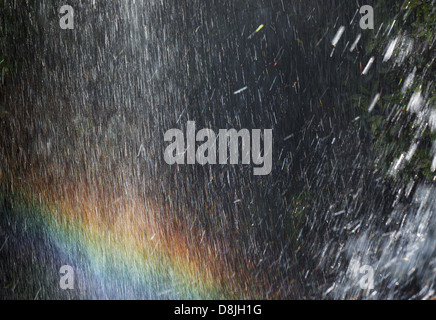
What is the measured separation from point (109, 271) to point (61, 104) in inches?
72.4

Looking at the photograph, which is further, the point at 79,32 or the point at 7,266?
the point at 79,32

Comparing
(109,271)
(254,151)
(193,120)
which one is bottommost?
(109,271)

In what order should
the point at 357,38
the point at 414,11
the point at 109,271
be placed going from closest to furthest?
the point at 414,11
the point at 357,38
the point at 109,271

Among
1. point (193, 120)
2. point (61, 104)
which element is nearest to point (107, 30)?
point (61, 104)

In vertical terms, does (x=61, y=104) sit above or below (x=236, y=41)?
below

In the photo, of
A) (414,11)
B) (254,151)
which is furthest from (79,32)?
(414,11)

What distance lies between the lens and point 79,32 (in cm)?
441

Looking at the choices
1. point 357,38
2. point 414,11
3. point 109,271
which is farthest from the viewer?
point 109,271

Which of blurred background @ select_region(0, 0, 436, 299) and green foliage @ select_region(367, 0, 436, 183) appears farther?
blurred background @ select_region(0, 0, 436, 299)

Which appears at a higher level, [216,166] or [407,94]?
[407,94]

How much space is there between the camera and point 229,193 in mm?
4344

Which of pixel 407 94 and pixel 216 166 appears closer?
pixel 407 94

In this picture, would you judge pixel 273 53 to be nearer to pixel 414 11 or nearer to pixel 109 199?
pixel 414 11

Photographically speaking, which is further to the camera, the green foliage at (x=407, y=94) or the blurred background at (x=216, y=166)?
the blurred background at (x=216, y=166)
